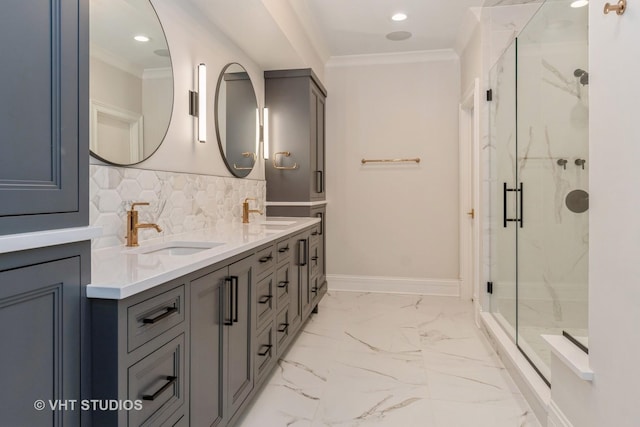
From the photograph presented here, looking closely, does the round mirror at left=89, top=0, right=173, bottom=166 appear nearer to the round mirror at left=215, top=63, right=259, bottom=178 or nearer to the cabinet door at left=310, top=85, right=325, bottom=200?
the round mirror at left=215, top=63, right=259, bottom=178

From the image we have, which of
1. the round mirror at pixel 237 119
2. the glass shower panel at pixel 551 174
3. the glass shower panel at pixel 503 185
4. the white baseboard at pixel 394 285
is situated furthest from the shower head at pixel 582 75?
the white baseboard at pixel 394 285

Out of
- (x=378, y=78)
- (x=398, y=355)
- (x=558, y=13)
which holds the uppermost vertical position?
(x=378, y=78)

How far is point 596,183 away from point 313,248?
226cm

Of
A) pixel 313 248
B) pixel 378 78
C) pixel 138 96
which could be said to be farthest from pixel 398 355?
pixel 378 78

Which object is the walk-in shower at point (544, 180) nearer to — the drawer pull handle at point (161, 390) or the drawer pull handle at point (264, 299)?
the drawer pull handle at point (264, 299)

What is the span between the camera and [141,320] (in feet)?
3.51

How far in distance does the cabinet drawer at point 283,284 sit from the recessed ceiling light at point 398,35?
8.27 ft

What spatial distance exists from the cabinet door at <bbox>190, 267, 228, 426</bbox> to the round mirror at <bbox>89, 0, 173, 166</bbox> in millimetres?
742

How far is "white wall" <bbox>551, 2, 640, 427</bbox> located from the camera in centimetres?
115

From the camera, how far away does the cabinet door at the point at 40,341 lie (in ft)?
2.61

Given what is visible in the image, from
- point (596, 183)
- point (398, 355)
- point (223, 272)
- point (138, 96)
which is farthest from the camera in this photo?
point (398, 355)

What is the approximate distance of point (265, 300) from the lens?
204 cm

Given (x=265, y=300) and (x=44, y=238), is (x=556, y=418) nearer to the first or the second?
(x=265, y=300)

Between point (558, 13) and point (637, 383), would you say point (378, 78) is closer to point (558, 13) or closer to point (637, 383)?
point (558, 13)
